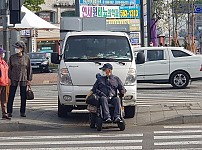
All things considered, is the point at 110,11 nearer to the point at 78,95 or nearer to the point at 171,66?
the point at 171,66

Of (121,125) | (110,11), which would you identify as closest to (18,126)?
(121,125)

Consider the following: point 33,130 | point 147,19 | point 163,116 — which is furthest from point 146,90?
point 147,19

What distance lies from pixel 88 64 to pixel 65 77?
61 centimetres

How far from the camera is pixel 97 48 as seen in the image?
14.5 m

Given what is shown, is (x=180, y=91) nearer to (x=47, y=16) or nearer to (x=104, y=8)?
(x=104, y=8)

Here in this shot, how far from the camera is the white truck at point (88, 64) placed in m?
13.9

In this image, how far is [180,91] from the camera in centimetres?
2278

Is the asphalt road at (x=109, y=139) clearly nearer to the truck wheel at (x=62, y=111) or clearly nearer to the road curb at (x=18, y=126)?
the road curb at (x=18, y=126)

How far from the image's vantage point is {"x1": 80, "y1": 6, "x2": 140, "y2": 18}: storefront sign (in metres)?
36.0

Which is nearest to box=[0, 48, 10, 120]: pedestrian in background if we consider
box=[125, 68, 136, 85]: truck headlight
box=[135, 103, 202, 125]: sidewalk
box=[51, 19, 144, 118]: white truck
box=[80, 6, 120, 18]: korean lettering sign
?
box=[51, 19, 144, 118]: white truck

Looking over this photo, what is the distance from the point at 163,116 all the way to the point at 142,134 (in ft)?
7.02

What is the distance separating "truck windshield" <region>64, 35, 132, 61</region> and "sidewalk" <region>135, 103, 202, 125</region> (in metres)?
1.52

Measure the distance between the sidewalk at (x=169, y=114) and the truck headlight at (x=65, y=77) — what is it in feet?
6.04

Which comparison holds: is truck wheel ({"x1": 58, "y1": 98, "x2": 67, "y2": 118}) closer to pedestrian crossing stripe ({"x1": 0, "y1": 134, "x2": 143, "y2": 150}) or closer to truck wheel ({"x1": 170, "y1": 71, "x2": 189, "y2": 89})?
pedestrian crossing stripe ({"x1": 0, "y1": 134, "x2": 143, "y2": 150})
